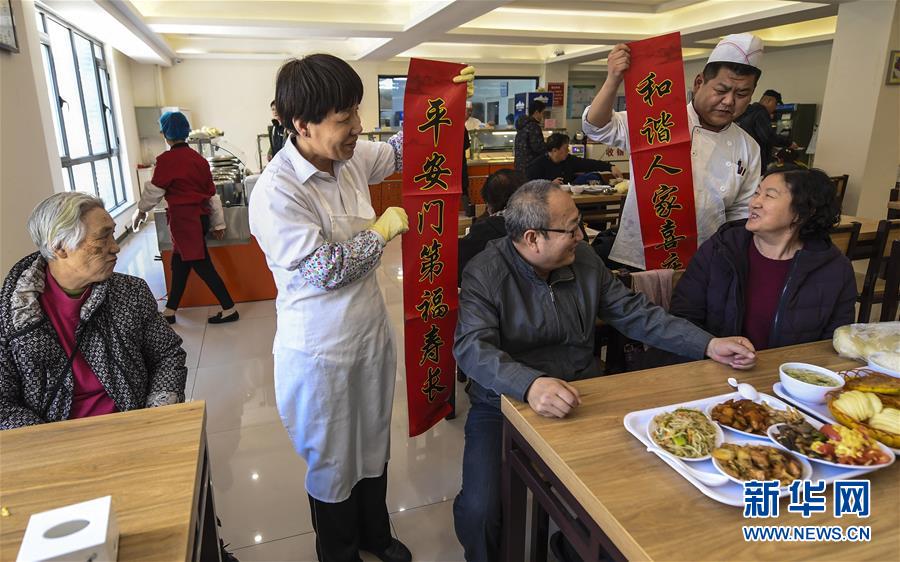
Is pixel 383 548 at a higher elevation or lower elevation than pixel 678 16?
lower

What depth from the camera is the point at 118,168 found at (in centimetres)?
783

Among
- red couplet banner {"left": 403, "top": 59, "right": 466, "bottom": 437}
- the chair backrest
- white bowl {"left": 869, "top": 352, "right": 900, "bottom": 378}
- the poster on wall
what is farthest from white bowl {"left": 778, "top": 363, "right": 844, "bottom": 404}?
the poster on wall

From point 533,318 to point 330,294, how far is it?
1.91ft

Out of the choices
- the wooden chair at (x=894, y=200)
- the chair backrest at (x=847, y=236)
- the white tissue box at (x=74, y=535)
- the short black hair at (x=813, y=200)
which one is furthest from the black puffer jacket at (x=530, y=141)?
the white tissue box at (x=74, y=535)

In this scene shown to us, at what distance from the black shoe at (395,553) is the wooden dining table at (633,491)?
48cm

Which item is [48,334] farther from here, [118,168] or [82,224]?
[118,168]

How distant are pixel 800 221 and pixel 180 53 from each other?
32.8 feet

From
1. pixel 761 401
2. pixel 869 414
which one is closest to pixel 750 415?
pixel 761 401

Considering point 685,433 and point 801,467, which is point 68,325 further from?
point 801,467

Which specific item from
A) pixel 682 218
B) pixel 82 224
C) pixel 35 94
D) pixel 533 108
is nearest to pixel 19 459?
pixel 82 224

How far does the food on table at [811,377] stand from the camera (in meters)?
1.24

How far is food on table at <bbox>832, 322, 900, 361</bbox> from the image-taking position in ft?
4.71

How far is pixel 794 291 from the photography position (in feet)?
5.31

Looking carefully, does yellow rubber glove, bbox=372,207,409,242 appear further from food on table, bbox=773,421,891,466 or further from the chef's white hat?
the chef's white hat
